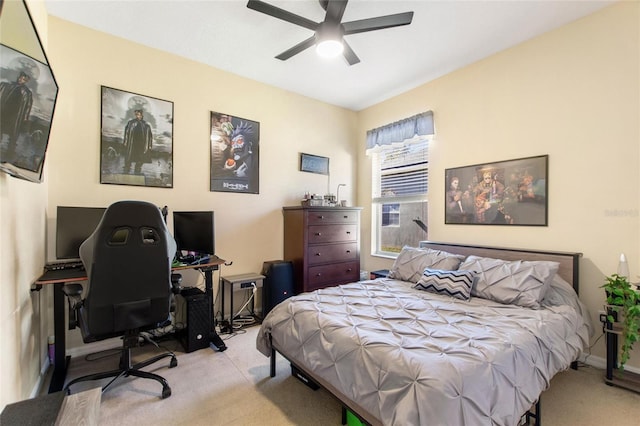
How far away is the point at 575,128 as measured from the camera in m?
2.57

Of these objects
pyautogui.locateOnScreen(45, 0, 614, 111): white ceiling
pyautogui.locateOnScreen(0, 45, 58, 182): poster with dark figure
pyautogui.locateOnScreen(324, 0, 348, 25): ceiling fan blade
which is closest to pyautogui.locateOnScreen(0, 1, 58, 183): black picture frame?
pyautogui.locateOnScreen(0, 45, 58, 182): poster with dark figure

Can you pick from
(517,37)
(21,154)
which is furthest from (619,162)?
Result: (21,154)

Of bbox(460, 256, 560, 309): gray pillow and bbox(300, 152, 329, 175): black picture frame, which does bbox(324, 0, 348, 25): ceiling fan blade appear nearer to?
bbox(300, 152, 329, 175): black picture frame

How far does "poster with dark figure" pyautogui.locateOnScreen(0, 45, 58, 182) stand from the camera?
114 cm

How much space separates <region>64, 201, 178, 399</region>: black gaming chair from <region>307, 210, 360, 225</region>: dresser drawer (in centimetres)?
182

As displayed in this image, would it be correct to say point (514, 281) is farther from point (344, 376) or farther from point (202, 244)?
point (202, 244)

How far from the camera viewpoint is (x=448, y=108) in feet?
11.5

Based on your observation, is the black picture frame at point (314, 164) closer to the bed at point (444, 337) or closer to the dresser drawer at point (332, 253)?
the dresser drawer at point (332, 253)

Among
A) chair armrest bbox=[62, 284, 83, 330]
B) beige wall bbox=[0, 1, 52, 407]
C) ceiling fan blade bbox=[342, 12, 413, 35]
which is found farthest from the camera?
ceiling fan blade bbox=[342, 12, 413, 35]

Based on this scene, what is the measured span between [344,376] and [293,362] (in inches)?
22.3

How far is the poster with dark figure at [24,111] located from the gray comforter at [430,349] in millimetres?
1696

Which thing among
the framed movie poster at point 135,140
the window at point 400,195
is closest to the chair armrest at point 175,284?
the framed movie poster at point 135,140

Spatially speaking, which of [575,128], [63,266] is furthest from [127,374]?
[575,128]

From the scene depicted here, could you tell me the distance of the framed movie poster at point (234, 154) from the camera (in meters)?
3.41
